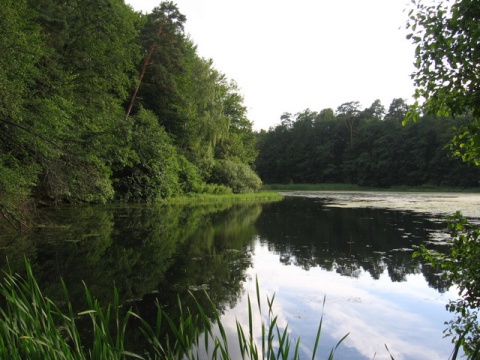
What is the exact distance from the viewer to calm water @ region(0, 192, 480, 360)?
17.9 feet

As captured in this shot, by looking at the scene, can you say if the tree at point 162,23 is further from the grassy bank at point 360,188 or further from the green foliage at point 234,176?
the grassy bank at point 360,188

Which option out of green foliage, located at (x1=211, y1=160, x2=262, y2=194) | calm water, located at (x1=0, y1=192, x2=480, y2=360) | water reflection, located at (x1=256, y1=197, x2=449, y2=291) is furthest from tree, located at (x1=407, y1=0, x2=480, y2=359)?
green foliage, located at (x1=211, y1=160, x2=262, y2=194)

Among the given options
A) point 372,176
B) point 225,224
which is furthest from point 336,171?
point 225,224

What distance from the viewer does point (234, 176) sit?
37969 mm

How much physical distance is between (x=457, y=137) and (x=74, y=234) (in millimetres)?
11056

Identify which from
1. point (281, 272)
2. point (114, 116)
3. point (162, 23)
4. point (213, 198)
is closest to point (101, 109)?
point (114, 116)

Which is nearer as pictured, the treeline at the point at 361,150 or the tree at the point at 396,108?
the treeline at the point at 361,150

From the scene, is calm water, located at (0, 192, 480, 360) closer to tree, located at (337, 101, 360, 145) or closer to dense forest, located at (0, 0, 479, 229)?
dense forest, located at (0, 0, 479, 229)

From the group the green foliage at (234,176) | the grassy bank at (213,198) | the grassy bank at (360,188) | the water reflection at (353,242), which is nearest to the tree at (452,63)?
the water reflection at (353,242)

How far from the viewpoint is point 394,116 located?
75875 mm

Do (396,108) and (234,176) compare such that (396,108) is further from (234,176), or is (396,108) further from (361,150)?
(234,176)

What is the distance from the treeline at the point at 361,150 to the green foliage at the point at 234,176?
107ft

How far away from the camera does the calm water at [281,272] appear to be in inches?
214

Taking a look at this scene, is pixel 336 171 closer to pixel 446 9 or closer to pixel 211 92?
pixel 211 92
